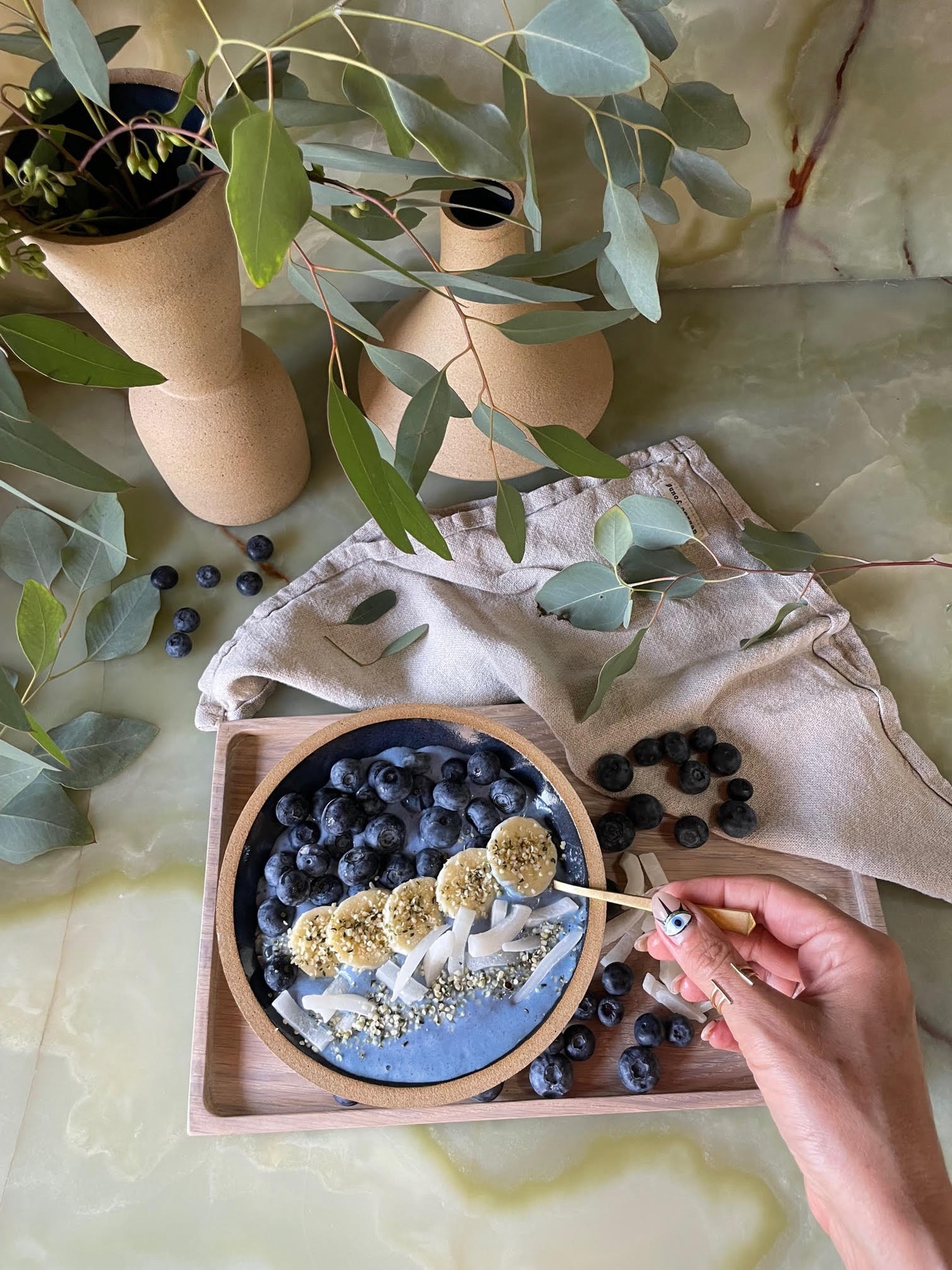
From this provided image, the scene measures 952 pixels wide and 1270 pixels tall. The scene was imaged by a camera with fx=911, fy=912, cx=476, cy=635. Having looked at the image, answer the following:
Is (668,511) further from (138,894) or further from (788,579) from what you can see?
(138,894)

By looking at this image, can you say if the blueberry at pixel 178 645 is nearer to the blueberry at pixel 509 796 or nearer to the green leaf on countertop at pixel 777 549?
the blueberry at pixel 509 796

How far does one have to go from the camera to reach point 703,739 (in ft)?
2.84

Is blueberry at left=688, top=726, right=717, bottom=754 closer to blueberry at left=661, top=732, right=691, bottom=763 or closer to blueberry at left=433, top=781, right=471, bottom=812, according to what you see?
blueberry at left=661, top=732, right=691, bottom=763

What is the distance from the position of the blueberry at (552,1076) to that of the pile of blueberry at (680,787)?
0.18 metres

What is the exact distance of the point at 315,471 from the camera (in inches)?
40.1

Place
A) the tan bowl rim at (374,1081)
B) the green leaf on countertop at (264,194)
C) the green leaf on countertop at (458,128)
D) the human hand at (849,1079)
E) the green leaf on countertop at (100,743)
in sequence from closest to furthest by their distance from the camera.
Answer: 1. the green leaf on countertop at (264,194)
2. the green leaf on countertop at (458,128)
3. the human hand at (849,1079)
4. the tan bowl rim at (374,1081)
5. the green leaf on countertop at (100,743)

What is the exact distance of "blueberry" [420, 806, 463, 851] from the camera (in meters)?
0.79

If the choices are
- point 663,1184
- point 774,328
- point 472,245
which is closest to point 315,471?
point 472,245

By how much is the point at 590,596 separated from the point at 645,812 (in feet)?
0.67

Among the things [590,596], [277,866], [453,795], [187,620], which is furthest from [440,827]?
[187,620]

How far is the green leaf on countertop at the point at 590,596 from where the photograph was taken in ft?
2.64

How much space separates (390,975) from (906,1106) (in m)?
0.39

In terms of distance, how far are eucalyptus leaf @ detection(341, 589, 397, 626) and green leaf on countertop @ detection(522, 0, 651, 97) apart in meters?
0.53

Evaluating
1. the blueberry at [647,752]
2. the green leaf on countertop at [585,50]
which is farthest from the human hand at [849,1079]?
the green leaf on countertop at [585,50]
